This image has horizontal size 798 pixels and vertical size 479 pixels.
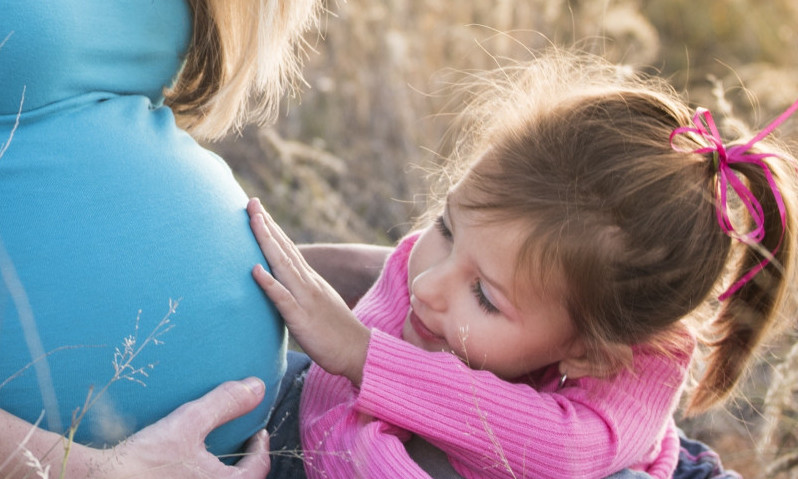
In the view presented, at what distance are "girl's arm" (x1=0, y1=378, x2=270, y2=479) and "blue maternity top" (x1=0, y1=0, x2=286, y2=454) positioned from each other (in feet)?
0.20

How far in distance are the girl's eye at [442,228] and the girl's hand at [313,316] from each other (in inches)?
12.1

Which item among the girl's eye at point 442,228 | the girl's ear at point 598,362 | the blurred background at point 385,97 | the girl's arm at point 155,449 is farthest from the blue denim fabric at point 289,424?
the blurred background at point 385,97

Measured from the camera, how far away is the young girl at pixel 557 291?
1.91 meters

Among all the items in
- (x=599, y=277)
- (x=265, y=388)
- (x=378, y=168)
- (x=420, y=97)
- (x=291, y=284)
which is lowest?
(x=378, y=168)

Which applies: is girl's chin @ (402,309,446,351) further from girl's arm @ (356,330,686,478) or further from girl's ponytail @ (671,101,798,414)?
girl's ponytail @ (671,101,798,414)

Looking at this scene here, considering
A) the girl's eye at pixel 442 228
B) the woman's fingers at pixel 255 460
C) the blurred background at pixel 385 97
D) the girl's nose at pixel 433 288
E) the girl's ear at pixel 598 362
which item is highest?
the girl's eye at pixel 442 228

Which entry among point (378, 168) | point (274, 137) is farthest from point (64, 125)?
point (378, 168)

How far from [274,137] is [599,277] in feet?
6.14

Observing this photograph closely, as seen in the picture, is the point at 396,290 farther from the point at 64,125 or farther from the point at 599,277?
the point at 64,125

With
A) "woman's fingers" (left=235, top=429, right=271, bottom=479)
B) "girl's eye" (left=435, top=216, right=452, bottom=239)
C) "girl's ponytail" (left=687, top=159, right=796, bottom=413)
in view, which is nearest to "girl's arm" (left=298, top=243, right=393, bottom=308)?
"girl's eye" (left=435, top=216, right=452, bottom=239)

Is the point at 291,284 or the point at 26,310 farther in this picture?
the point at 291,284

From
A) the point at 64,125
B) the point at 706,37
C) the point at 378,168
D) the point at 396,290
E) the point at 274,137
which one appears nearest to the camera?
the point at 64,125

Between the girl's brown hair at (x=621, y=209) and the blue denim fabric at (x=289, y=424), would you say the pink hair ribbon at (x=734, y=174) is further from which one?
the blue denim fabric at (x=289, y=424)

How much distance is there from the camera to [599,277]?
1.92 m
